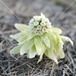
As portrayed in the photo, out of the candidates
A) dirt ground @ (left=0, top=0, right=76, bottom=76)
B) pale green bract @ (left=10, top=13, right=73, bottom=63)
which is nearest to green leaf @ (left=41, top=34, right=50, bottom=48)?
pale green bract @ (left=10, top=13, right=73, bottom=63)

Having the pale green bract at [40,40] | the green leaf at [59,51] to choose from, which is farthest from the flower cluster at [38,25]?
the green leaf at [59,51]

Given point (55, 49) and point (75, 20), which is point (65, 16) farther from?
point (55, 49)

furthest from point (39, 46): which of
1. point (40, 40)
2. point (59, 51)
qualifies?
point (59, 51)

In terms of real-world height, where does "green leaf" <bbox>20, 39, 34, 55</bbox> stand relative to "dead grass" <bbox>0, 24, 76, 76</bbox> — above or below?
above

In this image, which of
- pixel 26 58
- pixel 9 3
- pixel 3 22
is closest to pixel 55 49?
pixel 26 58

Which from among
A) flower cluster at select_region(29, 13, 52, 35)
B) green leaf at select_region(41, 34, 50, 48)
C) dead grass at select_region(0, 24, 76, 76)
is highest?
flower cluster at select_region(29, 13, 52, 35)

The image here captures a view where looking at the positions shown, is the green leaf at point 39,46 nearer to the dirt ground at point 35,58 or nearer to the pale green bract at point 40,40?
the pale green bract at point 40,40

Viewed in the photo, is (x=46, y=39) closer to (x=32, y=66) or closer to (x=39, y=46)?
(x=39, y=46)

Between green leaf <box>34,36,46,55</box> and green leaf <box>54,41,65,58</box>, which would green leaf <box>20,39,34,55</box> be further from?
green leaf <box>54,41,65,58</box>
